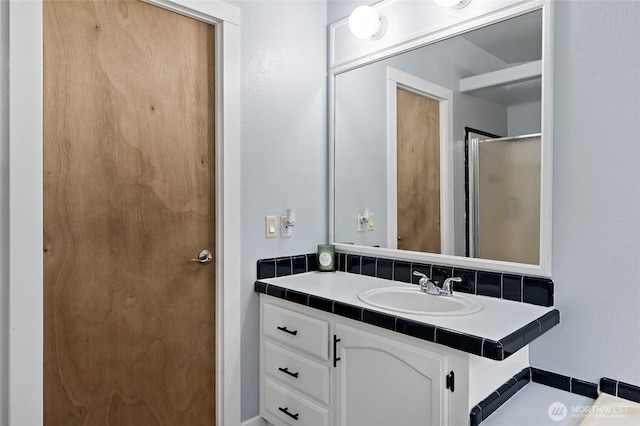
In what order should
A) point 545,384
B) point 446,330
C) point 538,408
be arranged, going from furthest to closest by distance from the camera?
point 545,384
point 538,408
point 446,330

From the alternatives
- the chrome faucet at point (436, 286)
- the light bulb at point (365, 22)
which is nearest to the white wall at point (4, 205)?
the light bulb at point (365, 22)

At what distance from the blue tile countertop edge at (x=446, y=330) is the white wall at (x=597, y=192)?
135 millimetres

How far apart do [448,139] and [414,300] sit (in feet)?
2.33

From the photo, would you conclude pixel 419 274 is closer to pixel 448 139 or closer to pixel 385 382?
pixel 385 382

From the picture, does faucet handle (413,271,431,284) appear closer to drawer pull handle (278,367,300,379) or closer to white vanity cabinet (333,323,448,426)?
white vanity cabinet (333,323,448,426)

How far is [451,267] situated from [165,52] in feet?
4.87

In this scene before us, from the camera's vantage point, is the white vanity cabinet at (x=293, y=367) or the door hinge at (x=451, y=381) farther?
the white vanity cabinet at (x=293, y=367)

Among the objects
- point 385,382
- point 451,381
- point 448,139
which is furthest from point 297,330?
point 448,139

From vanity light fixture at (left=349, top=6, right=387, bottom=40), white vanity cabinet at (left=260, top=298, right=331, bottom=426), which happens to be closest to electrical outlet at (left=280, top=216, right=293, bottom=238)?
white vanity cabinet at (left=260, top=298, right=331, bottom=426)

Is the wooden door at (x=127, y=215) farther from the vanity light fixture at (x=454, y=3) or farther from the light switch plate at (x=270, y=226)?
the vanity light fixture at (x=454, y=3)

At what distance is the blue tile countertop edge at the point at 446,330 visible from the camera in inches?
45.3

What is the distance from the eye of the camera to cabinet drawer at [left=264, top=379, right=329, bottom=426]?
1.69m

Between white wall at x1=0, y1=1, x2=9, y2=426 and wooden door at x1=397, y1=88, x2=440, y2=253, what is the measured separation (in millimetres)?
1538

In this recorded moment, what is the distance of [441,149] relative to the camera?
184 cm
